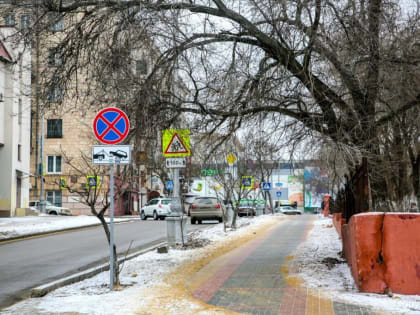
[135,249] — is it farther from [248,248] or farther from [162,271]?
[162,271]

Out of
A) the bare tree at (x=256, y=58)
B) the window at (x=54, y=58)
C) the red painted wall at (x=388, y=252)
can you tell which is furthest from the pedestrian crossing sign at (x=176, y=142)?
the red painted wall at (x=388, y=252)

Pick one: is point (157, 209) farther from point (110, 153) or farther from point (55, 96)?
point (110, 153)

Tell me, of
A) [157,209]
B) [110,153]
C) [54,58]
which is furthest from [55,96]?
[157,209]

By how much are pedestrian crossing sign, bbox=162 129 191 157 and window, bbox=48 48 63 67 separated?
245 centimetres

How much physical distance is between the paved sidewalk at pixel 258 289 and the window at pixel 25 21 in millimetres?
5418

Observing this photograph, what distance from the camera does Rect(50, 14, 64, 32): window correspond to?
34.1 ft

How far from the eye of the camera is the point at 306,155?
1268cm

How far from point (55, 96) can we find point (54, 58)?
739mm

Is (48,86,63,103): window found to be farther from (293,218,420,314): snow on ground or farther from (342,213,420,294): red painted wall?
(342,213,420,294): red painted wall

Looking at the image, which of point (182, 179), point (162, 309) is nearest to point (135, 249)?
point (162, 309)

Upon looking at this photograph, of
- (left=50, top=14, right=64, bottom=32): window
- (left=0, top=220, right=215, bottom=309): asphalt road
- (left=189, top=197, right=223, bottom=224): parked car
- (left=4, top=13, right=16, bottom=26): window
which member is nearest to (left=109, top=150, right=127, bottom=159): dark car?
(left=50, top=14, right=64, bottom=32): window

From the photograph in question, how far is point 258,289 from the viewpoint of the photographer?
921 cm

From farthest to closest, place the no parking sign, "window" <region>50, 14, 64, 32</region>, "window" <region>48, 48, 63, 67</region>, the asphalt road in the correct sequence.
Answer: the asphalt road, "window" <region>48, 48, 63, 67</region>, "window" <region>50, 14, 64, 32</region>, the no parking sign

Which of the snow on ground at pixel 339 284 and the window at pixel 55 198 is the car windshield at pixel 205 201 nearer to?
the snow on ground at pixel 339 284
